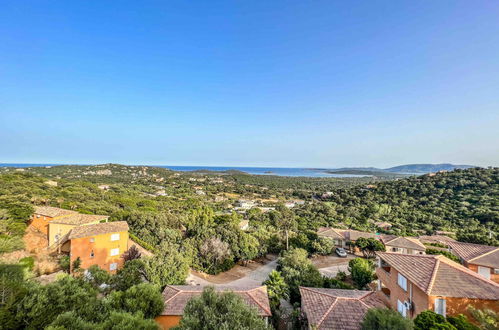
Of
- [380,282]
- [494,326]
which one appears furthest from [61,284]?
[380,282]

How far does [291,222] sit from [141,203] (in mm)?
31382

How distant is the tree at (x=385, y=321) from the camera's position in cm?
732

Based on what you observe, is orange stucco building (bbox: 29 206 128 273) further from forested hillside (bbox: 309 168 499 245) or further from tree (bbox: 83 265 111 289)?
forested hillside (bbox: 309 168 499 245)

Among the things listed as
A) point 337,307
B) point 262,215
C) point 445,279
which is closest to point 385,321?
point 337,307

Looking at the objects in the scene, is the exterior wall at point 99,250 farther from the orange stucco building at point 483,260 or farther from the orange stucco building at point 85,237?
the orange stucco building at point 483,260

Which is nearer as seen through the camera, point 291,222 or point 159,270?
point 159,270

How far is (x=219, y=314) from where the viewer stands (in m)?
7.10

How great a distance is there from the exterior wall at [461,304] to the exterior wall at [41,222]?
33.6m

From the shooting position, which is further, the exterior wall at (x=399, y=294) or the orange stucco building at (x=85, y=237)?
the orange stucco building at (x=85, y=237)

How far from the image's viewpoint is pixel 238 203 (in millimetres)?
73062

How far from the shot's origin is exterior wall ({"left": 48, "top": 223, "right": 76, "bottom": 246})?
73.3 ft

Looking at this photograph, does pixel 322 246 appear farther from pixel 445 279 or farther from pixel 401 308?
pixel 445 279

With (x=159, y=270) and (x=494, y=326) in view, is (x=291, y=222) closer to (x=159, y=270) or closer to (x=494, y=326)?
(x=159, y=270)

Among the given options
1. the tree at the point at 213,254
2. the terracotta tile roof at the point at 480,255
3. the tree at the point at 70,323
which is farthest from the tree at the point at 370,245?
the tree at the point at 70,323
